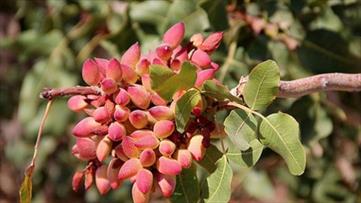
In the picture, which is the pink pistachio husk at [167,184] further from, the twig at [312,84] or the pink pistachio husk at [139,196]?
the twig at [312,84]

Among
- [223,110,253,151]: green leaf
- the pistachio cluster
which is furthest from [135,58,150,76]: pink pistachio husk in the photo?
[223,110,253,151]: green leaf

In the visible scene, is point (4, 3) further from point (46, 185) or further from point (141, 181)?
point (141, 181)

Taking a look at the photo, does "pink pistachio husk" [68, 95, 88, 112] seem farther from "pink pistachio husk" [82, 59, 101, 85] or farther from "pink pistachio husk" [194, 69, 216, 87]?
"pink pistachio husk" [194, 69, 216, 87]

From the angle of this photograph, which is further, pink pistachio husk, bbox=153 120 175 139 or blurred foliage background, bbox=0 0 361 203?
Result: blurred foliage background, bbox=0 0 361 203

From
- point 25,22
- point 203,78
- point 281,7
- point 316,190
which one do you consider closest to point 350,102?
point 316,190

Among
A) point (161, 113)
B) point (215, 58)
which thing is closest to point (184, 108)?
point (161, 113)
